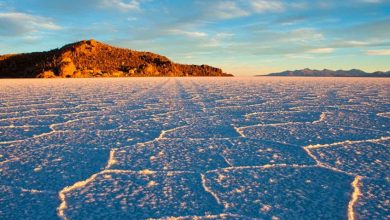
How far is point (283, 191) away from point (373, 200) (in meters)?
0.37

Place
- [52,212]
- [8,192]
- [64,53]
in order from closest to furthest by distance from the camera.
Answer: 1. [52,212]
2. [8,192]
3. [64,53]

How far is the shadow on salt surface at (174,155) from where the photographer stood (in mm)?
2217

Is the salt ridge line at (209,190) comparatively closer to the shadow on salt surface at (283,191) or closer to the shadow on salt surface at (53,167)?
the shadow on salt surface at (283,191)

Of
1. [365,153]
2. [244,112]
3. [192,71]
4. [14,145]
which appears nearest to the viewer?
[365,153]

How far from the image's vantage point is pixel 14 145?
2.81 meters

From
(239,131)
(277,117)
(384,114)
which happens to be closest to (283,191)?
(239,131)

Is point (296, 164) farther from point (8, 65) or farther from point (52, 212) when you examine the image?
point (8, 65)

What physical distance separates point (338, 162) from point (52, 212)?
5.27 feet

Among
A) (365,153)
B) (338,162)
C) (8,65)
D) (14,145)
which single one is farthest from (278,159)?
(8,65)

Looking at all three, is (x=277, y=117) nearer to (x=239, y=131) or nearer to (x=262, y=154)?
(x=239, y=131)

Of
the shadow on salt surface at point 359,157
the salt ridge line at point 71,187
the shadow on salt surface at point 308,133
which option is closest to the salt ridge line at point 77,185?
the salt ridge line at point 71,187

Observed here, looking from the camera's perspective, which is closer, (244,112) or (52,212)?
(52,212)

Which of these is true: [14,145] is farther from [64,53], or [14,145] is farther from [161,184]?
[64,53]

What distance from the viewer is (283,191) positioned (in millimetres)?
1785
